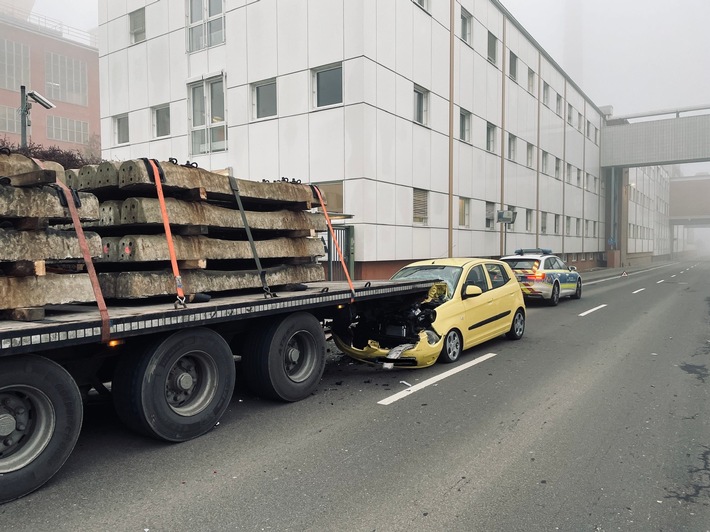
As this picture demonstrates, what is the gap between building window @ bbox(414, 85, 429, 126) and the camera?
18.7 meters

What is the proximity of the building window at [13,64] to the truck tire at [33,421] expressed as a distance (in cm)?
6337

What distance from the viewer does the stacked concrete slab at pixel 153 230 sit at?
3598mm

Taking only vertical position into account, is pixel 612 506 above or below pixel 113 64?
below

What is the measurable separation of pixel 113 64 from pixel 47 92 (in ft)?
142

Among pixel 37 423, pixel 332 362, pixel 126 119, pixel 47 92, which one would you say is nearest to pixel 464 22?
pixel 126 119

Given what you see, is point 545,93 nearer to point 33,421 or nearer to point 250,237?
point 250,237

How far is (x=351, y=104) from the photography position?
1572cm

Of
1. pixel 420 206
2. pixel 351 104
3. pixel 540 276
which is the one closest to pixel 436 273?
pixel 540 276

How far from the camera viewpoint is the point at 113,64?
22578 mm

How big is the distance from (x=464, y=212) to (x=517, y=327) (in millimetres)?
13391

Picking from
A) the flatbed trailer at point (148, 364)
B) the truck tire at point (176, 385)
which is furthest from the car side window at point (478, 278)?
the truck tire at point (176, 385)

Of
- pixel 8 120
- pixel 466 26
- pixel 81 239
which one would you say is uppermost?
pixel 8 120

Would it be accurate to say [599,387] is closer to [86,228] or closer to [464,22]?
[86,228]

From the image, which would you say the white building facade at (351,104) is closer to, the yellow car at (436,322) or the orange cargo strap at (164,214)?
the yellow car at (436,322)
